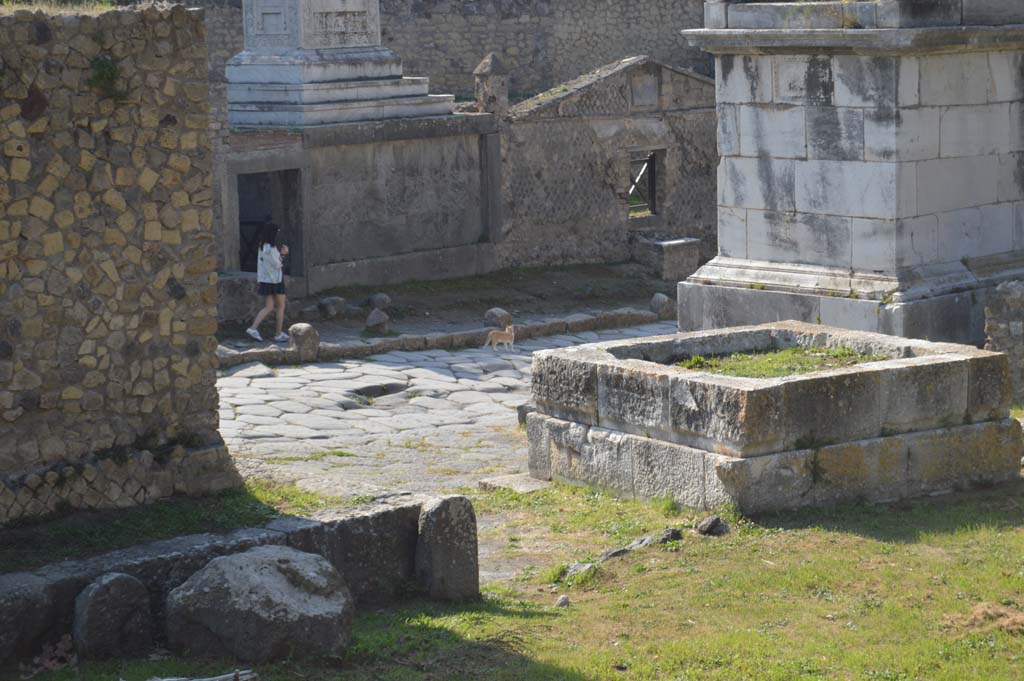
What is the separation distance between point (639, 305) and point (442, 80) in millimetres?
12635

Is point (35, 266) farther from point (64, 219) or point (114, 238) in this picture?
point (114, 238)

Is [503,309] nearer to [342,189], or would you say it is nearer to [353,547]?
[342,189]

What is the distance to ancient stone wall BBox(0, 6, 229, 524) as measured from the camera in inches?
269

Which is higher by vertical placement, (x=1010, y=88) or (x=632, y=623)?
(x=1010, y=88)

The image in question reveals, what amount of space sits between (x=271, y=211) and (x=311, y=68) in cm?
166

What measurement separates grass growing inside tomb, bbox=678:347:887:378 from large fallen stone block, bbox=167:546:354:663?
11.6 ft

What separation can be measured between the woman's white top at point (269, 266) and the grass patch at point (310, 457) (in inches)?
174

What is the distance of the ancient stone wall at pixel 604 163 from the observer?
19.8 metres

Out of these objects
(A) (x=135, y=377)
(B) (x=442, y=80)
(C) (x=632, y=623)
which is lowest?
(C) (x=632, y=623)

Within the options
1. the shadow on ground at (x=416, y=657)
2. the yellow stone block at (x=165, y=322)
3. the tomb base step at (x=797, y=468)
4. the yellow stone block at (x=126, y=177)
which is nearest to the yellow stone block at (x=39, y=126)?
the yellow stone block at (x=126, y=177)

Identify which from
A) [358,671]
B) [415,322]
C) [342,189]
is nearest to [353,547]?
[358,671]

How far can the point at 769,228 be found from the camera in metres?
12.4

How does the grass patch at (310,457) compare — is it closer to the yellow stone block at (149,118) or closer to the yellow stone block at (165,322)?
the yellow stone block at (165,322)

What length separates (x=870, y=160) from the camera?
11.6 m
